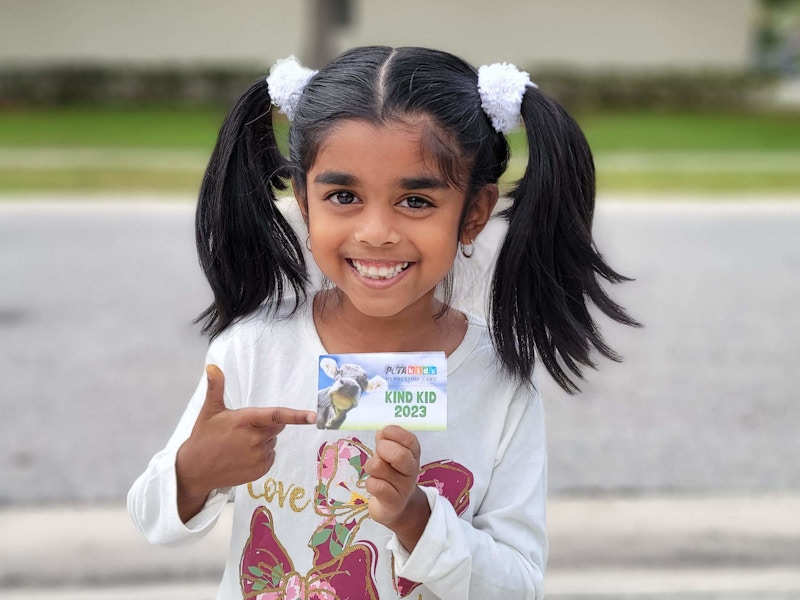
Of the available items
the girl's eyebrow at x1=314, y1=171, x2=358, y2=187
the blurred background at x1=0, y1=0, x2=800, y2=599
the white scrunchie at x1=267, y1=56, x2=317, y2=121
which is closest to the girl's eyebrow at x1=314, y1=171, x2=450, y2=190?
the girl's eyebrow at x1=314, y1=171, x2=358, y2=187

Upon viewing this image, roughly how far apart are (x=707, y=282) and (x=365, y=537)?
556 cm

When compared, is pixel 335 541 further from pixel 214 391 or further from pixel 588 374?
pixel 588 374

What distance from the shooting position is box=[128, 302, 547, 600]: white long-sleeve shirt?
5.53 feet

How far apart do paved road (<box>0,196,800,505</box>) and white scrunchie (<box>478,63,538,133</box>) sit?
2.29 metres

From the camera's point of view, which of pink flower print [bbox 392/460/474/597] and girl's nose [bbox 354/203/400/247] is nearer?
girl's nose [bbox 354/203/400/247]

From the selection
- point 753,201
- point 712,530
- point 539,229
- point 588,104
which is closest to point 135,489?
point 539,229

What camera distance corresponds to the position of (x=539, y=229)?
1.78m

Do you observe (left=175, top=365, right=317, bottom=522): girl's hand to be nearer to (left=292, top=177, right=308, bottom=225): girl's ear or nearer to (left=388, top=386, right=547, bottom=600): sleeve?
(left=388, top=386, right=547, bottom=600): sleeve

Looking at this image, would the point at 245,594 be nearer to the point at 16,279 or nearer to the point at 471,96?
the point at 471,96

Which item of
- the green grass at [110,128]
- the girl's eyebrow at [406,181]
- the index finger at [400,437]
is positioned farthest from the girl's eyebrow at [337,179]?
the green grass at [110,128]

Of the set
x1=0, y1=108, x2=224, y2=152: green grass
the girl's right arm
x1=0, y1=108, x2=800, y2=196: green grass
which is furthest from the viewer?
x1=0, y1=108, x2=224, y2=152: green grass

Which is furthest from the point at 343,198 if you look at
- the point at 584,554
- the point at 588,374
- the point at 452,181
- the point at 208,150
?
the point at 208,150

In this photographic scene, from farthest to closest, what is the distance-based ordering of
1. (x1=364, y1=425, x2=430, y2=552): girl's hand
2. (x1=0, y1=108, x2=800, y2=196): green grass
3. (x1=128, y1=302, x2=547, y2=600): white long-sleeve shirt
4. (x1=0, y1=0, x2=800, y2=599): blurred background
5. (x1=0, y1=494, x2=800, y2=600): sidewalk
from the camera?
(x1=0, y1=108, x2=800, y2=196): green grass
(x1=0, y1=0, x2=800, y2=599): blurred background
(x1=0, y1=494, x2=800, y2=600): sidewalk
(x1=128, y1=302, x2=547, y2=600): white long-sleeve shirt
(x1=364, y1=425, x2=430, y2=552): girl's hand

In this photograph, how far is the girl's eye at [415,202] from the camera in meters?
1.63
